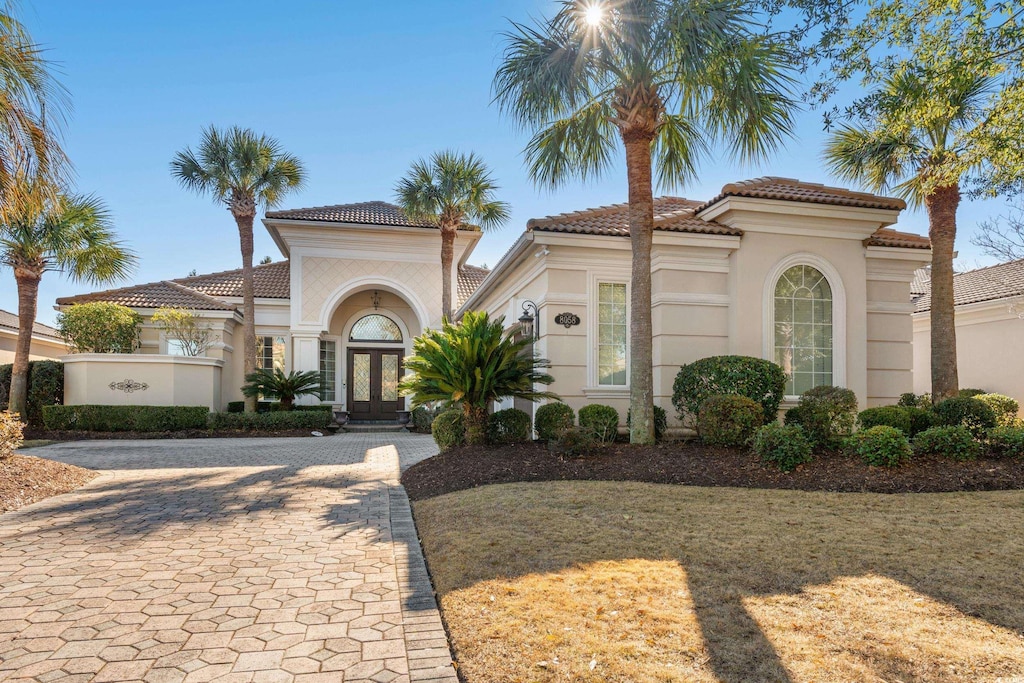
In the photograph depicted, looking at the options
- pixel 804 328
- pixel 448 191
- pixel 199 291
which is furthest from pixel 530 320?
pixel 199 291

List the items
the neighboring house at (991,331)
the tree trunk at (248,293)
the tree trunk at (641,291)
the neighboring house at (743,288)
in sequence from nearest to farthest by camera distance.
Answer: the tree trunk at (641,291) → the neighboring house at (743,288) → the neighboring house at (991,331) → the tree trunk at (248,293)

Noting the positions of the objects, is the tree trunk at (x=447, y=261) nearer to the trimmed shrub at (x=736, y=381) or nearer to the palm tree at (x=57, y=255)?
the palm tree at (x=57, y=255)

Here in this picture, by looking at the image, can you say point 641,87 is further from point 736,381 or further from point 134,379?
point 134,379

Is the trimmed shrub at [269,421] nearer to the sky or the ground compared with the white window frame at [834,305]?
nearer to the ground

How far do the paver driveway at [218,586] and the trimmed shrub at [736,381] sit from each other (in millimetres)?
5164

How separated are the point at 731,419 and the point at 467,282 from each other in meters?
16.5

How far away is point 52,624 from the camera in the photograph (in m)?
3.85

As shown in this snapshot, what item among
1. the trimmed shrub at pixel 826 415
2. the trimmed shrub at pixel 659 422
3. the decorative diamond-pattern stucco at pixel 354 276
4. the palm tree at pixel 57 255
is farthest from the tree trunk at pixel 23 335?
the trimmed shrub at pixel 826 415

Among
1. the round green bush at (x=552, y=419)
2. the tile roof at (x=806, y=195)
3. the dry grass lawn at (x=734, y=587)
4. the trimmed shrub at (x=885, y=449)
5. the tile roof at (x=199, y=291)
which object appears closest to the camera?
the dry grass lawn at (x=734, y=587)

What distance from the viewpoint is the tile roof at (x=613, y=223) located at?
36.3 ft

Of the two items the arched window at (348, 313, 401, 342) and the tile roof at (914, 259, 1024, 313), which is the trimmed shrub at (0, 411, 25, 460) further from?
the tile roof at (914, 259, 1024, 313)

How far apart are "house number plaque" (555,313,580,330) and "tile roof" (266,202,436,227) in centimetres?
1007

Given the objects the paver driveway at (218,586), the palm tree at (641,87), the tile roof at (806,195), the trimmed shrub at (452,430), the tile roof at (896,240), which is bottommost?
the paver driveway at (218,586)

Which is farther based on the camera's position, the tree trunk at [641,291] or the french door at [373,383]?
the french door at [373,383]
